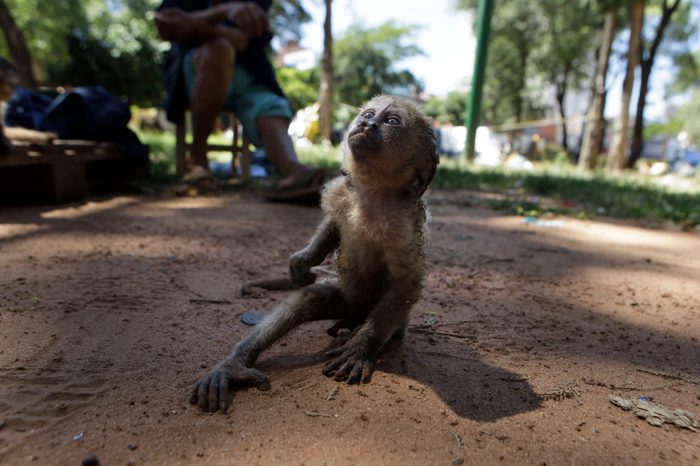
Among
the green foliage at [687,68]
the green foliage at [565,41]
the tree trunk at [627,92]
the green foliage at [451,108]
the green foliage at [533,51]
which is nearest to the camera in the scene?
the tree trunk at [627,92]

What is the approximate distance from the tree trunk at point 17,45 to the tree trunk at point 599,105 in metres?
12.4

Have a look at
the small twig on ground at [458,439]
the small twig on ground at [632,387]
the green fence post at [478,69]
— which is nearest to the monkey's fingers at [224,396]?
the small twig on ground at [458,439]

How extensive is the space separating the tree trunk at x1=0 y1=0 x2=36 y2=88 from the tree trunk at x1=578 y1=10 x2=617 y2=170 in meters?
12.4

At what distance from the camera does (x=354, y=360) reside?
179 cm

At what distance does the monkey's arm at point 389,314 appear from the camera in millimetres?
1831

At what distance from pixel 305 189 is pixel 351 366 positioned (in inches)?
123

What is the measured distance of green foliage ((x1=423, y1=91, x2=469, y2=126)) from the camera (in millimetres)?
24812

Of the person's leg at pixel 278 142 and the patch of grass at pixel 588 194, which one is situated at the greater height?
the person's leg at pixel 278 142

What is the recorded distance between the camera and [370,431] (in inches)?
57.4

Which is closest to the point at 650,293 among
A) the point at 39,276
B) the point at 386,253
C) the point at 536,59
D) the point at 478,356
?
the point at 478,356

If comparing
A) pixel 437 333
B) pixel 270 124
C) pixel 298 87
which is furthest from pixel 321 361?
pixel 298 87

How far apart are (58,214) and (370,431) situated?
11.5 feet

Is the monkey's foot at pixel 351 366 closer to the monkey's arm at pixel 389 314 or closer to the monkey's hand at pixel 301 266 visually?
the monkey's arm at pixel 389 314

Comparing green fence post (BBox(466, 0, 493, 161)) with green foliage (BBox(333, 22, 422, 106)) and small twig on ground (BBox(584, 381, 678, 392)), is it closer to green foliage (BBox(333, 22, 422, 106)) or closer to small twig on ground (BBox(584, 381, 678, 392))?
small twig on ground (BBox(584, 381, 678, 392))
